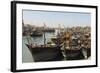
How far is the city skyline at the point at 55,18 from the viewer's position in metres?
1.44

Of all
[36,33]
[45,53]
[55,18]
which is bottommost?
[45,53]

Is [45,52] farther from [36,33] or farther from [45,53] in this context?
[36,33]

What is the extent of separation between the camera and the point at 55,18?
1.51m

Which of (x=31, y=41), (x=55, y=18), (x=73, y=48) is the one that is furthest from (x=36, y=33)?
(x=73, y=48)

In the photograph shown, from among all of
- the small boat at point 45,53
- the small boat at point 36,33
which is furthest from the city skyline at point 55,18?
the small boat at point 45,53

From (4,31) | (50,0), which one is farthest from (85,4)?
(4,31)

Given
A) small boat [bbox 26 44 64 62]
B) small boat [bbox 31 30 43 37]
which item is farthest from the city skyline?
small boat [bbox 26 44 64 62]

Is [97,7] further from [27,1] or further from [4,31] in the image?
[4,31]

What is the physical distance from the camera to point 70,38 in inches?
61.0

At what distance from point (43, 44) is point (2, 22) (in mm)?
325

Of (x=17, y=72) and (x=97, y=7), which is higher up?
(x=97, y=7)

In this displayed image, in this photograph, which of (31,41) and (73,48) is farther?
(73,48)

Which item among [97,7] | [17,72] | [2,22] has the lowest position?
[17,72]

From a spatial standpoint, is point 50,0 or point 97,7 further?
point 97,7
